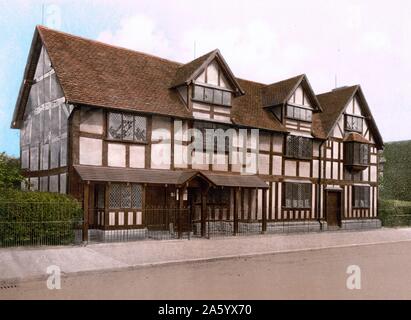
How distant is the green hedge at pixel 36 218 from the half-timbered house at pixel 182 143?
32.7 inches

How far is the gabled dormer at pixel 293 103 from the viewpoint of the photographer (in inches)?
980

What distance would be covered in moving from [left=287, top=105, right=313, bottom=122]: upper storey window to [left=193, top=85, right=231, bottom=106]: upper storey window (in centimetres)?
461

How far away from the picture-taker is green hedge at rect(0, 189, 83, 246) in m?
14.8

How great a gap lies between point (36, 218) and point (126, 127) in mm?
5694

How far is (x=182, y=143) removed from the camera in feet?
68.2

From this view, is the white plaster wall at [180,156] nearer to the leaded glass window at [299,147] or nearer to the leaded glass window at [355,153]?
the leaded glass window at [299,147]

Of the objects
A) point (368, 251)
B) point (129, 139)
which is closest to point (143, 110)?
point (129, 139)

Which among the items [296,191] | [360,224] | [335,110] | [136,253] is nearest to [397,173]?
[360,224]

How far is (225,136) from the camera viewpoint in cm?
2230

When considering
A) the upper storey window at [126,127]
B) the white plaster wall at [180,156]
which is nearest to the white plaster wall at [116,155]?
the upper storey window at [126,127]

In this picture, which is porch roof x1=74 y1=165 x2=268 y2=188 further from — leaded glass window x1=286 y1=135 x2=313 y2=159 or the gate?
leaded glass window x1=286 y1=135 x2=313 y2=159

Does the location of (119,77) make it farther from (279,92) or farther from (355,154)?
(355,154)

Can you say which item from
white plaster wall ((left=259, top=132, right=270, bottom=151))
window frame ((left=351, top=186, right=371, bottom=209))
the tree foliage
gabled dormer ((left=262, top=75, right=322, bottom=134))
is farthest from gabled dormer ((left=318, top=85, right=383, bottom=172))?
the tree foliage
